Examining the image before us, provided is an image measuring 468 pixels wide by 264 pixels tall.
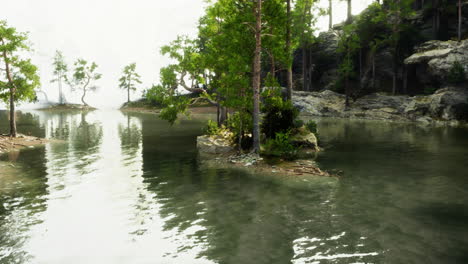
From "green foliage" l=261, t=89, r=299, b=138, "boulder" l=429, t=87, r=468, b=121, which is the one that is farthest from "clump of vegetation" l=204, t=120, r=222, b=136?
"boulder" l=429, t=87, r=468, b=121

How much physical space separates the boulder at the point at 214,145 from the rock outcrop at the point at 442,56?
42055 mm

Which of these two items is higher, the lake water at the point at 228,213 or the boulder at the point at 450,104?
the boulder at the point at 450,104

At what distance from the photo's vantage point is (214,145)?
87.0 feet

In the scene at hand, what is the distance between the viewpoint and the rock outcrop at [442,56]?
52044 mm

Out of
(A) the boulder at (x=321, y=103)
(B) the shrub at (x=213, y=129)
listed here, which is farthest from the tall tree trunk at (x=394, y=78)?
(B) the shrub at (x=213, y=129)

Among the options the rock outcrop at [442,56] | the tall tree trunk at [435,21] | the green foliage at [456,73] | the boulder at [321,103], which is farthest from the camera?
the boulder at [321,103]

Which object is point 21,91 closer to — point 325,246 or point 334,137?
point 334,137

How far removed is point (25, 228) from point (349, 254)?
10.1 m

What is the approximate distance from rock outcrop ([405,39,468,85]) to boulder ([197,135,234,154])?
138 feet

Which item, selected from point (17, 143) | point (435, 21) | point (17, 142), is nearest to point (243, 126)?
point (17, 143)

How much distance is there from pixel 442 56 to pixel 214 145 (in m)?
45.0

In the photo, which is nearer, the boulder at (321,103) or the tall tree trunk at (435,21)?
the tall tree trunk at (435,21)

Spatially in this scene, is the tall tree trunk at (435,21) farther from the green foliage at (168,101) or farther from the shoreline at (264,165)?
the green foliage at (168,101)

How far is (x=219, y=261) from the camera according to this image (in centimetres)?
884
